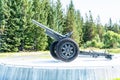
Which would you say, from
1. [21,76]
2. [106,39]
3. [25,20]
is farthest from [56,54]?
[106,39]

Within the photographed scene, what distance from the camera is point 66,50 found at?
19578mm

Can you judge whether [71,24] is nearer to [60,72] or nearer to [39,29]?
[39,29]

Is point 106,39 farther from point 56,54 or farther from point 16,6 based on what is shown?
point 56,54

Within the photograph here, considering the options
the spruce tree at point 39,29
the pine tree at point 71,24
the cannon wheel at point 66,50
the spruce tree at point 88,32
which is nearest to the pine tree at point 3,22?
the spruce tree at point 39,29

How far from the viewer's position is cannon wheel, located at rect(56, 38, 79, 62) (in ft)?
63.7

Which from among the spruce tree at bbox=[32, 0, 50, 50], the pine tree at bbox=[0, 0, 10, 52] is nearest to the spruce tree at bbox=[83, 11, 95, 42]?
the spruce tree at bbox=[32, 0, 50, 50]

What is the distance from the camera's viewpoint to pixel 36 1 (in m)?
42.8

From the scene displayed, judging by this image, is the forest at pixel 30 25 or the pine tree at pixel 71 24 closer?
the forest at pixel 30 25

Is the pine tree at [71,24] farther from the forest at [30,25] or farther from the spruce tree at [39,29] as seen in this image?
the spruce tree at [39,29]

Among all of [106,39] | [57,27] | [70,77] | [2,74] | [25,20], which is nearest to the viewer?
[70,77]

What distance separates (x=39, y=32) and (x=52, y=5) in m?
6.00

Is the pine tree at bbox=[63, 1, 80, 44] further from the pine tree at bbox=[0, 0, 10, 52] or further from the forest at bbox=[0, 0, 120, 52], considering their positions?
the pine tree at bbox=[0, 0, 10, 52]

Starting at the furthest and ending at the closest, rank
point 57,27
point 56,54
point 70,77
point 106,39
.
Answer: point 106,39 → point 57,27 → point 56,54 → point 70,77

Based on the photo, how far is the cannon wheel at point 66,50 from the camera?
1941 cm
